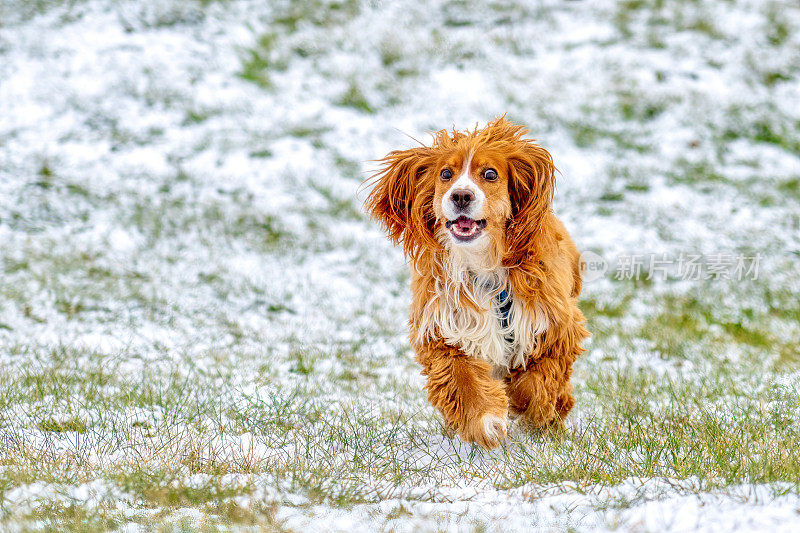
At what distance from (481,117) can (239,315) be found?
4933mm

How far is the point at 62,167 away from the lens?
27.5 ft

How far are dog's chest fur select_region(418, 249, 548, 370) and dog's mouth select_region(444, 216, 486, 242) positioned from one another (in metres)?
0.26

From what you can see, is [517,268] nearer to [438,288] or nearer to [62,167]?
[438,288]

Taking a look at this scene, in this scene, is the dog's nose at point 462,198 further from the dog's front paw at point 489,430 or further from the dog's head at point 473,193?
the dog's front paw at point 489,430

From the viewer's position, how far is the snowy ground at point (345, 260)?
299 cm

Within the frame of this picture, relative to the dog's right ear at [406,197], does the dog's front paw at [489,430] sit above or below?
below

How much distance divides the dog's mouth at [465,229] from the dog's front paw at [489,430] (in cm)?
84

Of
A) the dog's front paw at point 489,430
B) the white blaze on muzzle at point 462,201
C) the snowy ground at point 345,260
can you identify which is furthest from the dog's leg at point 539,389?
the white blaze on muzzle at point 462,201

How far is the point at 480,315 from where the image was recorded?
11.5 feet

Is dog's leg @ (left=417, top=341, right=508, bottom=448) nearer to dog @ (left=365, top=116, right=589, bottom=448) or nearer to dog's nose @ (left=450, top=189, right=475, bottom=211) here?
dog @ (left=365, top=116, right=589, bottom=448)

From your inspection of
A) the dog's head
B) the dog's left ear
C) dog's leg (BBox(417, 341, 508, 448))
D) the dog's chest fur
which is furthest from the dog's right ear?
dog's leg (BBox(417, 341, 508, 448))

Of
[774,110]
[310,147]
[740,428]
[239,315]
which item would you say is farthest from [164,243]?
[774,110]

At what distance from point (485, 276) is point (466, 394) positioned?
58cm

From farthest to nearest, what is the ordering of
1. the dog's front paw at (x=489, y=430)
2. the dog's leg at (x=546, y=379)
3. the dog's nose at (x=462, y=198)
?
the dog's leg at (x=546, y=379) < the dog's front paw at (x=489, y=430) < the dog's nose at (x=462, y=198)
